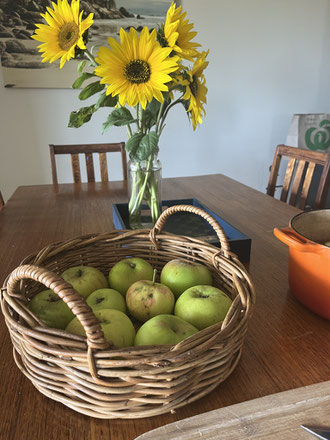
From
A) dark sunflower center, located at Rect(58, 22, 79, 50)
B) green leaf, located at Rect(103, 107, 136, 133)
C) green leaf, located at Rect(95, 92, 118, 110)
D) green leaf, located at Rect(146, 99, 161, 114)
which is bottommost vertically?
green leaf, located at Rect(103, 107, 136, 133)

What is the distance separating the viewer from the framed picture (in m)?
2.08

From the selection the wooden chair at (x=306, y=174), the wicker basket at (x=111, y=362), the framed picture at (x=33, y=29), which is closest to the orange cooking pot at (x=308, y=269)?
the wicker basket at (x=111, y=362)

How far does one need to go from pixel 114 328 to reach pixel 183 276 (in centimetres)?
18

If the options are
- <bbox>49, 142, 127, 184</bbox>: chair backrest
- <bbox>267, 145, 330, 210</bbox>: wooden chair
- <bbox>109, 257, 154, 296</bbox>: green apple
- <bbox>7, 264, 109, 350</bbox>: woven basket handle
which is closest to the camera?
<bbox>7, 264, 109, 350</bbox>: woven basket handle

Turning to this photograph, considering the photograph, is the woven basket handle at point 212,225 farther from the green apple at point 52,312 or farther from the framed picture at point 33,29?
the framed picture at point 33,29

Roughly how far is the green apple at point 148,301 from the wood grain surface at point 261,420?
173 millimetres

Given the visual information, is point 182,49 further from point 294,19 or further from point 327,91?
point 327,91

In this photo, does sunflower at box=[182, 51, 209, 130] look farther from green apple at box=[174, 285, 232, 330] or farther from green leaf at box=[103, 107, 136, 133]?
green apple at box=[174, 285, 232, 330]

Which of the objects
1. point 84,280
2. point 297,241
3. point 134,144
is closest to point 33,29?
point 134,144

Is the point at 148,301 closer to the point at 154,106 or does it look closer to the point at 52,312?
the point at 52,312

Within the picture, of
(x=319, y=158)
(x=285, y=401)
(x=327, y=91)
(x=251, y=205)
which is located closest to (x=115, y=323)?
(x=285, y=401)

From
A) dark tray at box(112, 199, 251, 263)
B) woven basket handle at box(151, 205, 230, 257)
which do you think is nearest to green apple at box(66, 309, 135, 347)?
woven basket handle at box(151, 205, 230, 257)

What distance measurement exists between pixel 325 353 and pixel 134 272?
1.09ft

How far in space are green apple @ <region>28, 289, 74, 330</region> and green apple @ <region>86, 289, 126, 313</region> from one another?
1.6 inches
